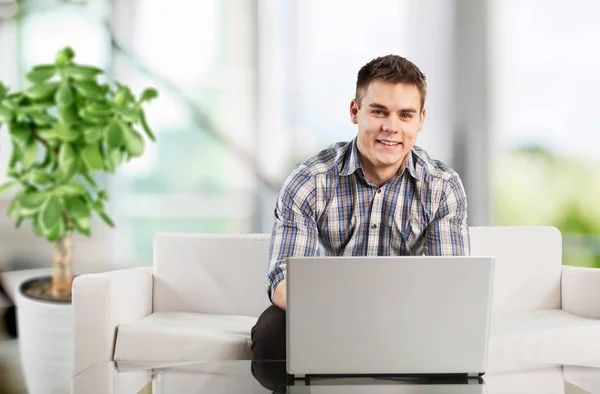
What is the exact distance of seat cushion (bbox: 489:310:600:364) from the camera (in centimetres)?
237

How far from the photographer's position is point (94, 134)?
137 inches

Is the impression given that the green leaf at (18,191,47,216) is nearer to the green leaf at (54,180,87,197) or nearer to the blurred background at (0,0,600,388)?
the green leaf at (54,180,87,197)

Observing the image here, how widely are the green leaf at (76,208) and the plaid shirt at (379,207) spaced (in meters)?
1.74

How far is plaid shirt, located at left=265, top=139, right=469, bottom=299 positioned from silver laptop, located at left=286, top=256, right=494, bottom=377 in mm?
738

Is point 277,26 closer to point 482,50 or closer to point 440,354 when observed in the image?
point 482,50

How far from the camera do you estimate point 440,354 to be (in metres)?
1.34

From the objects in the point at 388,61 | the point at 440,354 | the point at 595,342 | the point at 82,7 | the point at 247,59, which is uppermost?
the point at 82,7

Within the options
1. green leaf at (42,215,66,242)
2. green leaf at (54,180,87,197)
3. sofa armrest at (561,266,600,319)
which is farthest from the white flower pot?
sofa armrest at (561,266,600,319)

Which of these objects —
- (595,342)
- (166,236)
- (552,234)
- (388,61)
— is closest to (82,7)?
(166,236)

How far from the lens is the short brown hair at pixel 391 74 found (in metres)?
2.03

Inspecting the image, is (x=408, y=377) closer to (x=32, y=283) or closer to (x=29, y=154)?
(x=29, y=154)

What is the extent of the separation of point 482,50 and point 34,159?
232 centimetres

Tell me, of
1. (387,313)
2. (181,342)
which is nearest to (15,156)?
(181,342)

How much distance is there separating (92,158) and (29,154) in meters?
0.33
